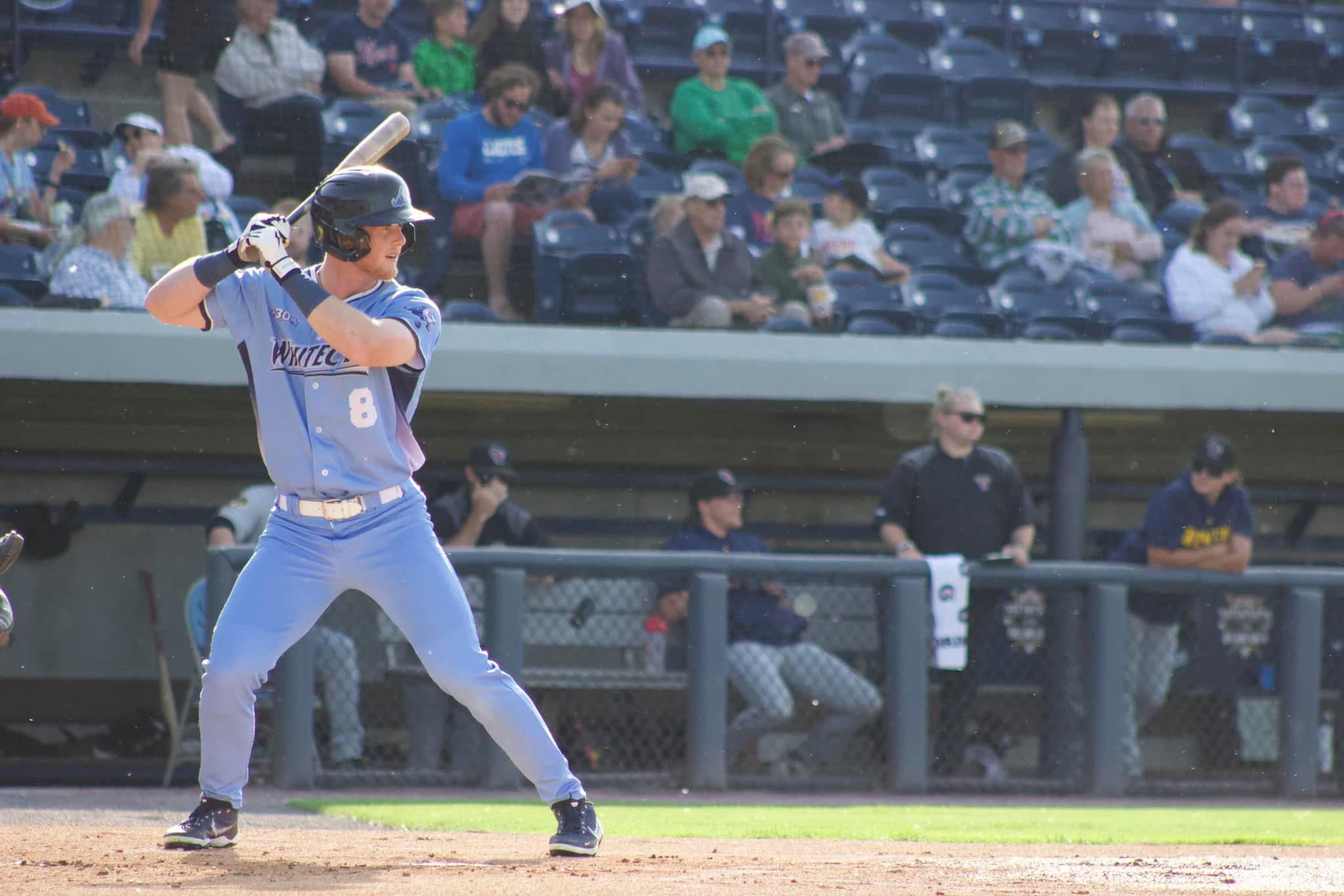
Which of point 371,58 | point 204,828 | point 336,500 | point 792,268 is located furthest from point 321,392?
point 371,58

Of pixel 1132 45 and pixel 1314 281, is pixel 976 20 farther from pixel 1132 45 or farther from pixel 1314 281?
pixel 1314 281

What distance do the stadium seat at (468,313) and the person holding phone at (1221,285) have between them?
357 centimetres

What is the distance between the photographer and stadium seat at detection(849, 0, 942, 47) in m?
11.0

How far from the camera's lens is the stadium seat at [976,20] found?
442 inches

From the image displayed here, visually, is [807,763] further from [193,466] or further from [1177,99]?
[1177,99]

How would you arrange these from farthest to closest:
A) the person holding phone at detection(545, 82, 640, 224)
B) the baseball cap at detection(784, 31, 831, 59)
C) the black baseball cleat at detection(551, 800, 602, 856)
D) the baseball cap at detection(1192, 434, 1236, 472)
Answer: the baseball cap at detection(784, 31, 831, 59) → the person holding phone at detection(545, 82, 640, 224) → the baseball cap at detection(1192, 434, 1236, 472) → the black baseball cleat at detection(551, 800, 602, 856)

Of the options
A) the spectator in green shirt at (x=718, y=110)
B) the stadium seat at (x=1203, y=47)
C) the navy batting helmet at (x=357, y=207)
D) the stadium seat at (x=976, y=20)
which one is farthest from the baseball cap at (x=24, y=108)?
the stadium seat at (x=1203, y=47)

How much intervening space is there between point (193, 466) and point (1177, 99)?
6960mm

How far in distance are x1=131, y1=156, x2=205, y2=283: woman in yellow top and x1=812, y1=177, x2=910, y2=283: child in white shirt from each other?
3033 mm

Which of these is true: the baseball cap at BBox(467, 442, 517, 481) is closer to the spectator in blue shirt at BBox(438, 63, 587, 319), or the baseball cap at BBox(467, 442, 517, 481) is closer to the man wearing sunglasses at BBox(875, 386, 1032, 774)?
the spectator in blue shirt at BBox(438, 63, 587, 319)

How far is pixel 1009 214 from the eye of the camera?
8.84 meters

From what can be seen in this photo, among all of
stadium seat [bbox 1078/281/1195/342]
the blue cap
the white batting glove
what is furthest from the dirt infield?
the blue cap

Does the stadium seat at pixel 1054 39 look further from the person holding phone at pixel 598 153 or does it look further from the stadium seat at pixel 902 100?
the person holding phone at pixel 598 153

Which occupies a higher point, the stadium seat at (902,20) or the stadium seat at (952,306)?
the stadium seat at (902,20)
